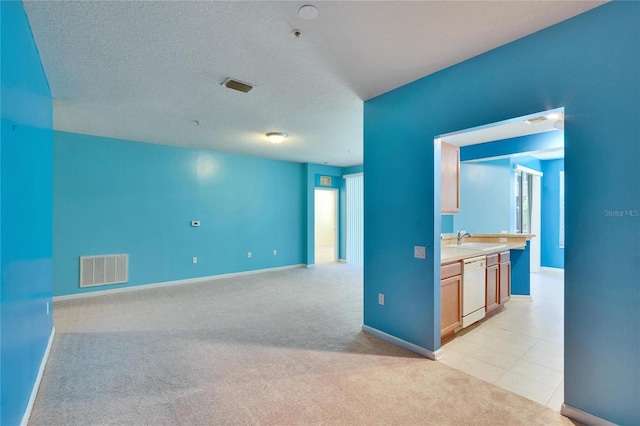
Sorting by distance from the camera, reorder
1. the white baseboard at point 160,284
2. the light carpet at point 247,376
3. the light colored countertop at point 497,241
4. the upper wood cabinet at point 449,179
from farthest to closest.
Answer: the white baseboard at point 160,284
the light colored countertop at point 497,241
the upper wood cabinet at point 449,179
the light carpet at point 247,376

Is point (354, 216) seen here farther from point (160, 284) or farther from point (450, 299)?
point (450, 299)

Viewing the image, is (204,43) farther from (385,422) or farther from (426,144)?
(385,422)

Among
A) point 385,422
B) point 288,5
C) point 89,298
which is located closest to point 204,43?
point 288,5

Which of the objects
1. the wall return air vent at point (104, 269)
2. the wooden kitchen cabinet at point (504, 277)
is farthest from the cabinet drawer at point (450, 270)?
the wall return air vent at point (104, 269)

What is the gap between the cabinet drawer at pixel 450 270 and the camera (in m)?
3.00

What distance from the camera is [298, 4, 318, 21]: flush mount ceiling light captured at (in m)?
1.86

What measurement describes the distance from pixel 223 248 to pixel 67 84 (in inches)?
157

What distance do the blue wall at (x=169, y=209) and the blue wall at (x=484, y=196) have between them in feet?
12.3

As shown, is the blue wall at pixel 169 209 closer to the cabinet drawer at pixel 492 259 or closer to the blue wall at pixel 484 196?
the blue wall at pixel 484 196

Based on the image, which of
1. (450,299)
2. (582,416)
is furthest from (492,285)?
(582,416)

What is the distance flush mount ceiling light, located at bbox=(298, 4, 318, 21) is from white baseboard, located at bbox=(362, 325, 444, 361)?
2935 mm

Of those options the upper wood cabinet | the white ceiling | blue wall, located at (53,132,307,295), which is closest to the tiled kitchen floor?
the upper wood cabinet

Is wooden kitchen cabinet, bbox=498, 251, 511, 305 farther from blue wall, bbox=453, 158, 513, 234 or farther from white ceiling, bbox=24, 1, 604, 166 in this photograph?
white ceiling, bbox=24, 1, 604, 166

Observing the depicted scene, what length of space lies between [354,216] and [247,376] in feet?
20.0
